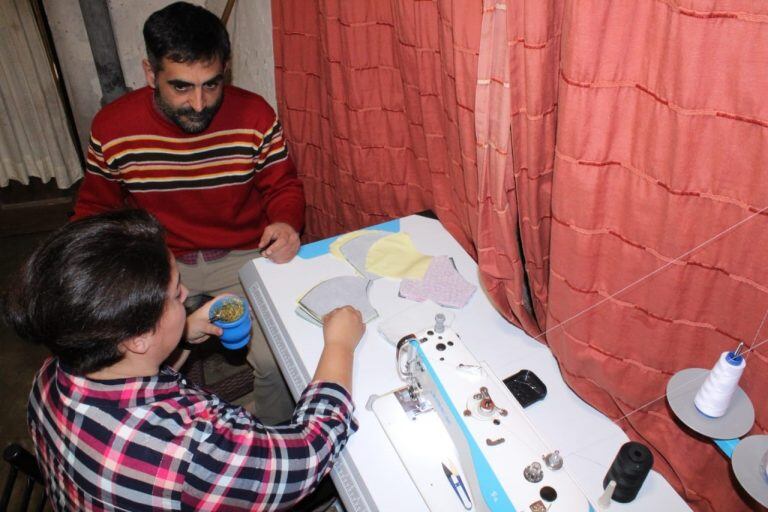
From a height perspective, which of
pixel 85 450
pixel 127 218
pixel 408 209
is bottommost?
pixel 408 209

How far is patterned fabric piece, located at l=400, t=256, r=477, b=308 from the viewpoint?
1.44 metres

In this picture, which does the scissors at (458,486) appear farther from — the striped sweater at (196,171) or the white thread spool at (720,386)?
the striped sweater at (196,171)

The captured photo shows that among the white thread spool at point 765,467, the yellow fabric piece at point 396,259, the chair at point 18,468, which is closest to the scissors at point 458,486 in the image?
the white thread spool at point 765,467

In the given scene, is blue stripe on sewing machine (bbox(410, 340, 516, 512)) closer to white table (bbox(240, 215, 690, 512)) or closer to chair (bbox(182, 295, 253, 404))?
white table (bbox(240, 215, 690, 512))

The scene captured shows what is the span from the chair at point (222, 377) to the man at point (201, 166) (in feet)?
0.64

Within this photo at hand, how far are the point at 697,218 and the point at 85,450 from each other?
106cm

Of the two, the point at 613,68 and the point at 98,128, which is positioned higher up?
the point at 613,68

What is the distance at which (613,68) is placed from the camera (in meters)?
0.93

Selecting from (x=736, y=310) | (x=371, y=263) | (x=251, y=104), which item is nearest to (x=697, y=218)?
(x=736, y=310)

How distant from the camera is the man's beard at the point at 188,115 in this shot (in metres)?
1.69

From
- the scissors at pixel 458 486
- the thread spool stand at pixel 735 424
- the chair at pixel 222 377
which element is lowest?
the chair at pixel 222 377

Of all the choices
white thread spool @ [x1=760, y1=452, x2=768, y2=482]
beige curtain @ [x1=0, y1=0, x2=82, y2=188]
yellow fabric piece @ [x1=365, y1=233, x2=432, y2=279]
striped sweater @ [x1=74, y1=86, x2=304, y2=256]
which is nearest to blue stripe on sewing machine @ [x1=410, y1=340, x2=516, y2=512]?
white thread spool @ [x1=760, y1=452, x2=768, y2=482]

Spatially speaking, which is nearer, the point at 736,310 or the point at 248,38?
the point at 736,310

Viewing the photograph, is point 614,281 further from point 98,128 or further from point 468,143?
point 98,128
